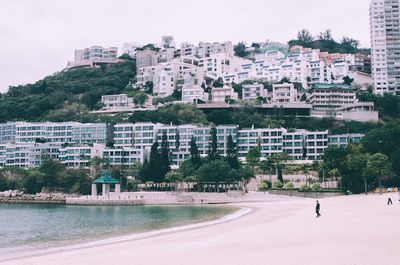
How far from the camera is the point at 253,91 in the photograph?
395 ft

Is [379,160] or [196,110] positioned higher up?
[196,110]

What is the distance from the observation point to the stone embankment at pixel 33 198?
3164 inches

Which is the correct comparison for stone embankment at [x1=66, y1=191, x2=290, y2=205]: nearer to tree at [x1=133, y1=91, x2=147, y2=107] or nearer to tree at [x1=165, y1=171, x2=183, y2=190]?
tree at [x1=165, y1=171, x2=183, y2=190]

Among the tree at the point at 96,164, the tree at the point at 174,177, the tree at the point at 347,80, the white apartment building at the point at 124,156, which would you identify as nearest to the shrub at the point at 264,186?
the tree at the point at 174,177

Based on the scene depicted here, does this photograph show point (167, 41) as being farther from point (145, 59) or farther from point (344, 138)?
point (344, 138)

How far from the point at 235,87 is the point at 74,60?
68.6 metres

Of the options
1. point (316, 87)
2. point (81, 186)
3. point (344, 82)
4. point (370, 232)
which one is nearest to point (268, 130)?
point (316, 87)

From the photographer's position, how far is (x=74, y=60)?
554 ft

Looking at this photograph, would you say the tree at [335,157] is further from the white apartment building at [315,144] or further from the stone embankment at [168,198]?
the white apartment building at [315,144]

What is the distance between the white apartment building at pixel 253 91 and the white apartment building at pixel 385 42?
33.3m

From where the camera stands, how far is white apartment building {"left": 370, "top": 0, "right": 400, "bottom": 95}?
132 metres

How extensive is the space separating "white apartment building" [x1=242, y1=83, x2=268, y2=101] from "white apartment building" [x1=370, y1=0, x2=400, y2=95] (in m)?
33.3

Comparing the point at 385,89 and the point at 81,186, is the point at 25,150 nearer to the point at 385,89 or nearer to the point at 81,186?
the point at 81,186

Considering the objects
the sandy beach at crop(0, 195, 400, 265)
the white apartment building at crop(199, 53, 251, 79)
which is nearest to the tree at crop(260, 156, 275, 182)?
the sandy beach at crop(0, 195, 400, 265)
